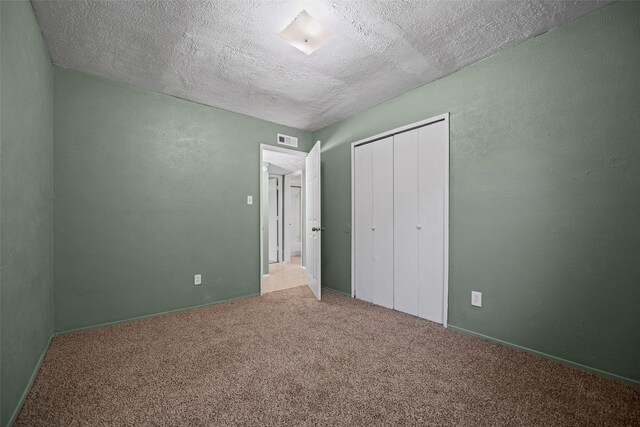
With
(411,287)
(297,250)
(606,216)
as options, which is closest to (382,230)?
(411,287)

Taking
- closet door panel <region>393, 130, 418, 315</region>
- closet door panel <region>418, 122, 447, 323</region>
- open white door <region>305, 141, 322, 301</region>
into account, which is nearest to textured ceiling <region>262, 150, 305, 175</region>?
open white door <region>305, 141, 322, 301</region>

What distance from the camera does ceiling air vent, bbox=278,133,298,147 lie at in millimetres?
3941

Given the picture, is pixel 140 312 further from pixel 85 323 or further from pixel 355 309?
pixel 355 309

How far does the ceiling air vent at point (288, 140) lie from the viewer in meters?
3.94

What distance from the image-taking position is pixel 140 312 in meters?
2.81

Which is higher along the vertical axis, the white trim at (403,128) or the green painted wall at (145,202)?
the white trim at (403,128)

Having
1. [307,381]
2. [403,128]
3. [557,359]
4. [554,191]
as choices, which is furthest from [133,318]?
[554,191]

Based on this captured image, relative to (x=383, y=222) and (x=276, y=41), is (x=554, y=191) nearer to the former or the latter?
(x=383, y=222)

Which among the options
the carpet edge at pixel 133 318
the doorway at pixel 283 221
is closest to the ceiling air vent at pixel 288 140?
the doorway at pixel 283 221

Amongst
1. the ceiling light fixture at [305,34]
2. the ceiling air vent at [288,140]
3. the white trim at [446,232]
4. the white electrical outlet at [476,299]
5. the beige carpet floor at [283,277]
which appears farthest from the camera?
the beige carpet floor at [283,277]

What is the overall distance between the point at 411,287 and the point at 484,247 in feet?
2.82

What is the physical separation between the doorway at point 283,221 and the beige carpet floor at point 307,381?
1.82 meters

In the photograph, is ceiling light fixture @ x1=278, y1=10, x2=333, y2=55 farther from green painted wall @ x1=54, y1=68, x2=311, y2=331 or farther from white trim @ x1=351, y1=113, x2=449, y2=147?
green painted wall @ x1=54, y1=68, x2=311, y2=331

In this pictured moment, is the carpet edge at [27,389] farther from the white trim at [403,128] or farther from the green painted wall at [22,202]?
the white trim at [403,128]
